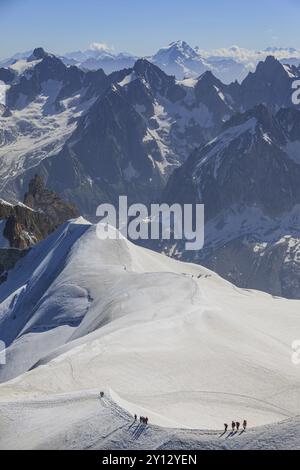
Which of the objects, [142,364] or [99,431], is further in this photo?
[142,364]

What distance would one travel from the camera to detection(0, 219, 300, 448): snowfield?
50219mm

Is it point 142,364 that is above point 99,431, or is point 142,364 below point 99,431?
below

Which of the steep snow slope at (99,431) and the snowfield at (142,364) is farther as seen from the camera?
the snowfield at (142,364)

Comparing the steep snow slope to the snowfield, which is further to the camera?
the snowfield

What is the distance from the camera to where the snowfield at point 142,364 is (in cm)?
5022

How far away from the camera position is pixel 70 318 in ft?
371

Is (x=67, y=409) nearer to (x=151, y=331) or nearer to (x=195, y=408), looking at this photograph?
(x=195, y=408)

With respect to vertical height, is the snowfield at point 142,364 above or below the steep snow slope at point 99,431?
below

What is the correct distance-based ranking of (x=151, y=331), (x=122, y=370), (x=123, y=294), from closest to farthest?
(x=122, y=370) → (x=151, y=331) → (x=123, y=294)

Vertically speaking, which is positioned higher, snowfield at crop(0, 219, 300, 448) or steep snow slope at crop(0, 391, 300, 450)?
steep snow slope at crop(0, 391, 300, 450)

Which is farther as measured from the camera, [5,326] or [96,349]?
[5,326]

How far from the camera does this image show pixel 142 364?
7200cm
